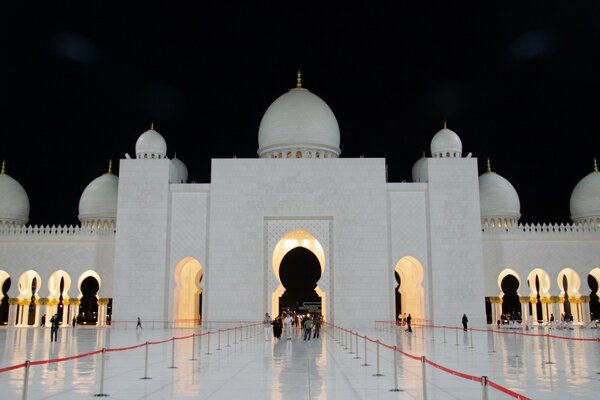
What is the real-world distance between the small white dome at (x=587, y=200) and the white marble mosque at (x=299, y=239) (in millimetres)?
2956

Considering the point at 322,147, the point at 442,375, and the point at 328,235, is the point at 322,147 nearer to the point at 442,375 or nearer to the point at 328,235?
the point at 328,235

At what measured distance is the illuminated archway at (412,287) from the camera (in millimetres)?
23153

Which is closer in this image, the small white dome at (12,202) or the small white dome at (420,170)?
the small white dome at (420,170)

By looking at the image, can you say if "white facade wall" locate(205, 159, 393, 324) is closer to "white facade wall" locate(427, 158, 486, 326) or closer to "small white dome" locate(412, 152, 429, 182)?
"white facade wall" locate(427, 158, 486, 326)

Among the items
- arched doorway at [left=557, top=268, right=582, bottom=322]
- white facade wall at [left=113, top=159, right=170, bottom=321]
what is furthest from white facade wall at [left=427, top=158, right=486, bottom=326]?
white facade wall at [left=113, top=159, right=170, bottom=321]

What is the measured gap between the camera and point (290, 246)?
26094 millimetres

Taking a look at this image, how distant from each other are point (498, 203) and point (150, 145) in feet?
51.2

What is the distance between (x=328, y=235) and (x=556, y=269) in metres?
9.52

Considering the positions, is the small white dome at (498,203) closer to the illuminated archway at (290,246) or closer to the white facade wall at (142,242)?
the illuminated archway at (290,246)

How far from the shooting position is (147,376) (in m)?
7.57

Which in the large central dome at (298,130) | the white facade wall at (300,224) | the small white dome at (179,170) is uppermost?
the large central dome at (298,130)

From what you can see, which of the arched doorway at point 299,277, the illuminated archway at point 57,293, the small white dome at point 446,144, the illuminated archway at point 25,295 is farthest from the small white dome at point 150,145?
the arched doorway at point 299,277

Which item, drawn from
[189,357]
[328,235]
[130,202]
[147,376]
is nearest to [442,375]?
[147,376]

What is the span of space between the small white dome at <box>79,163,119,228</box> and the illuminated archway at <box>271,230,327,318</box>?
27.1ft
